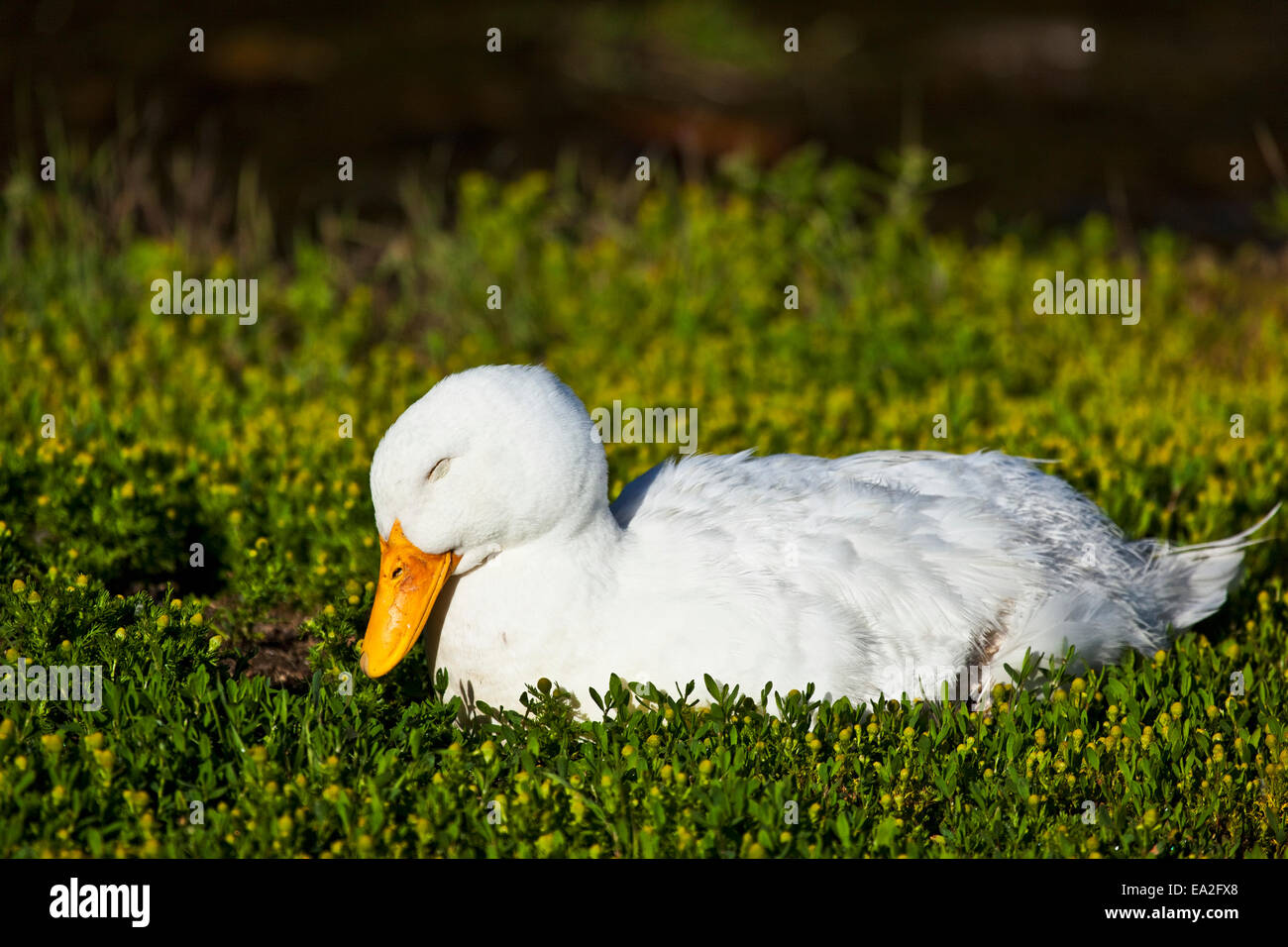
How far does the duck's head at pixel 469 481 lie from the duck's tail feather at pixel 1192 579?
2153mm

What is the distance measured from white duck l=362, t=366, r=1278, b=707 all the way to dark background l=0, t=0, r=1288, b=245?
7.36 meters

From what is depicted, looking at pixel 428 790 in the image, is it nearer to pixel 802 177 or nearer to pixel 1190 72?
pixel 802 177

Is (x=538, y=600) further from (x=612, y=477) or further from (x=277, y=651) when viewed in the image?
(x=612, y=477)

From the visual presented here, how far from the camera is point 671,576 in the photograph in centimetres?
429

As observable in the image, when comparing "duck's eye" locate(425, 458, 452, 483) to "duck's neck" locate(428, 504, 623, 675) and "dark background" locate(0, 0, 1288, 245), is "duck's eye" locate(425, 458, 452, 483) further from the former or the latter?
"dark background" locate(0, 0, 1288, 245)

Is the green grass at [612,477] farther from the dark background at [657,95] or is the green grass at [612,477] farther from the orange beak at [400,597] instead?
the dark background at [657,95]

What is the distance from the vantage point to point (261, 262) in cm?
857

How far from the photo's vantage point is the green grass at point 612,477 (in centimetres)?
373

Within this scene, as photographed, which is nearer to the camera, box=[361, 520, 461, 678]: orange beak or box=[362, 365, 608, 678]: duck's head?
box=[362, 365, 608, 678]: duck's head

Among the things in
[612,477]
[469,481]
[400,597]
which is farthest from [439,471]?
[612,477]

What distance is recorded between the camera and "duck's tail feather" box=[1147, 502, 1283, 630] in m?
5.02

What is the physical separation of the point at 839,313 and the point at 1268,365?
2.43 m

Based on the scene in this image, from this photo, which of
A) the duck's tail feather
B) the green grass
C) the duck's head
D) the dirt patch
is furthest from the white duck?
the dirt patch
